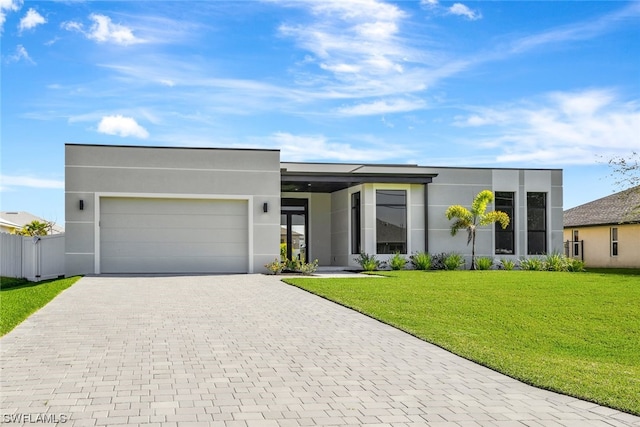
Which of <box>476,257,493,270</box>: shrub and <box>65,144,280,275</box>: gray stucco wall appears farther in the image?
<box>476,257,493,270</box>: shrub

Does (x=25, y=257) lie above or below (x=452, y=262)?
above

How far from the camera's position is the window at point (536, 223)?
27.2 metres

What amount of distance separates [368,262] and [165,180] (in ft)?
26.8

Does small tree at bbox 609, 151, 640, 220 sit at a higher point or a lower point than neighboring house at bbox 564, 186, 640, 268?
higher

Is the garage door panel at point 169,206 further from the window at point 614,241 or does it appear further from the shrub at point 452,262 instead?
the window at point 614,241

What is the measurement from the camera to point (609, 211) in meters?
34.5

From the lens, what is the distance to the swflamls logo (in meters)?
5.08

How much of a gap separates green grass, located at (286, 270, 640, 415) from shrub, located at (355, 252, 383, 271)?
4.68 metres

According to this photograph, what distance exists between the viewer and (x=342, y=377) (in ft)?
22.0

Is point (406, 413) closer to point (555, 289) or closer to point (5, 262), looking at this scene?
point (555, 289)

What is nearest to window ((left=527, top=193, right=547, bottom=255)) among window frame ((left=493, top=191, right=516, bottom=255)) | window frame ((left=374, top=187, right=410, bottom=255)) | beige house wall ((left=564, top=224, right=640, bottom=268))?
window frame ((left=493, top=191, right=516, bottom=255))

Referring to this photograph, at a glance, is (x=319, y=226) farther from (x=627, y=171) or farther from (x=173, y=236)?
(x=627, y=171)

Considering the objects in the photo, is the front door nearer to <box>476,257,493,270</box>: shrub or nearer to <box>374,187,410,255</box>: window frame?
<box>374,187,410,255</box>: window frame

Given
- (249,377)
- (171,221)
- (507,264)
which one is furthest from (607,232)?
(249,377)
